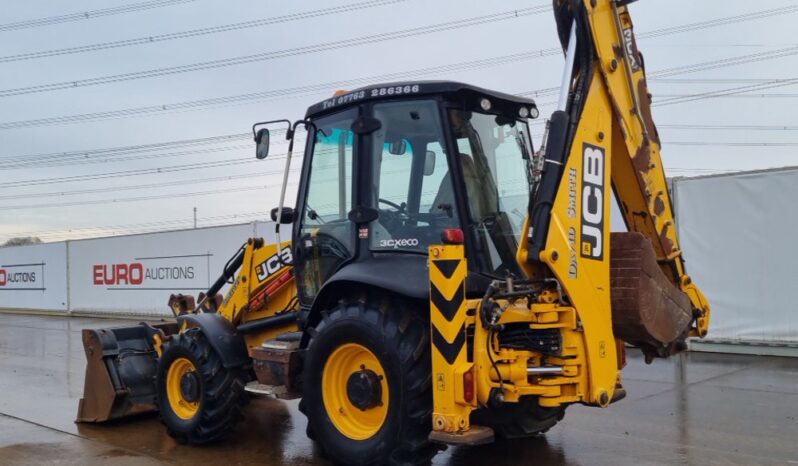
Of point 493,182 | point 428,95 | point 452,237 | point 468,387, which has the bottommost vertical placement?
point 468,387

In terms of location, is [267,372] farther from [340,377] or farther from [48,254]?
[48,254]

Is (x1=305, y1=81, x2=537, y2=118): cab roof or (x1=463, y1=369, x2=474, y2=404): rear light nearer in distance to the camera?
(x1=463, y1=369, x2=474, y2=404): rear light

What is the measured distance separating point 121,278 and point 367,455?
18.4m

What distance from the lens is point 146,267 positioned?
20.5 metres

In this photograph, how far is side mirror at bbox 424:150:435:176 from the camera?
5.20 metres

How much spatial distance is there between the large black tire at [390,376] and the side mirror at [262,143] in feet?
5.28

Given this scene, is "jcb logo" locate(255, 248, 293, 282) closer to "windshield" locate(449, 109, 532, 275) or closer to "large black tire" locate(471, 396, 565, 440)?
"windshield" locate(449, 109, 532, 275)

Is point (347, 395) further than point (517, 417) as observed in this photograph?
No

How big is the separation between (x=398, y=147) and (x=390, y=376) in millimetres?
1650

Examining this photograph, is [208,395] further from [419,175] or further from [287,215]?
[419,175]

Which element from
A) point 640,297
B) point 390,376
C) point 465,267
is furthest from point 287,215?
point 640,297

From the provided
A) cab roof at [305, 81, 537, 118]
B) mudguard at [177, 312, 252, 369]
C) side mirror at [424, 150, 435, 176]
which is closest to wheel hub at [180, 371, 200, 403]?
mudguard at [177, 312, 252, 369]

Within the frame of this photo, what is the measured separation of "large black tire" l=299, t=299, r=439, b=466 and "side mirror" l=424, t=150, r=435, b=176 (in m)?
0.94

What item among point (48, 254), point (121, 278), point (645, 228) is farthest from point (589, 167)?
point (48, 254)
